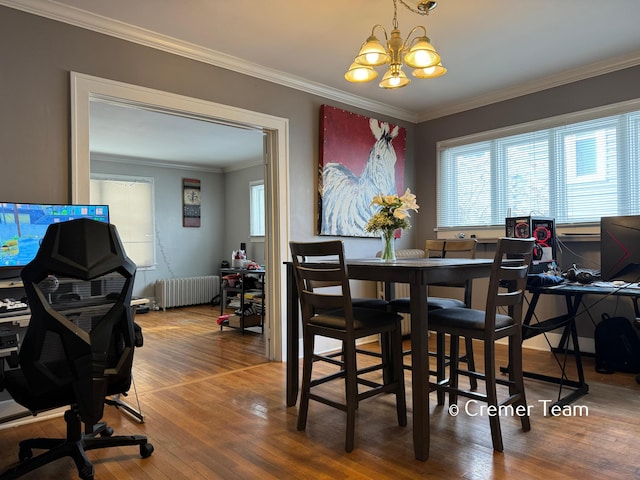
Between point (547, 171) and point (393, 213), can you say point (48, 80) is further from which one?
point (547, 171)

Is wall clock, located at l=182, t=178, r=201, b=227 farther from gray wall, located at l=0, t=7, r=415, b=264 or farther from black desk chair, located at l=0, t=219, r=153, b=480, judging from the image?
black desk chair, located at l=0, t=219, r=153, b=480

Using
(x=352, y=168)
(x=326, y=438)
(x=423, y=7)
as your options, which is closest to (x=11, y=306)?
(x=326, y=438)

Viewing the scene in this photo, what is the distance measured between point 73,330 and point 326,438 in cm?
134

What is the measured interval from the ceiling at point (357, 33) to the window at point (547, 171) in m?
0.45

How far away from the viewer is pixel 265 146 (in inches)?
159

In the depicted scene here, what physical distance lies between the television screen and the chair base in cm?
100

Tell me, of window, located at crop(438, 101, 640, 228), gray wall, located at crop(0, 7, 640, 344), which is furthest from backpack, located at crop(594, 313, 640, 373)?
gray wall, located at crop(0, 7, 640, 344)

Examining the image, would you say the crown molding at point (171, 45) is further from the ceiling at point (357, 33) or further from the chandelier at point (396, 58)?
the chandelier at point (396, 58)

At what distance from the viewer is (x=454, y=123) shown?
4.94 meters

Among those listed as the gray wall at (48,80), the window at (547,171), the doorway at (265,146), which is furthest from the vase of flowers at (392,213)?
the window at (547,171)

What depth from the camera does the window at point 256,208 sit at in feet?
25.1

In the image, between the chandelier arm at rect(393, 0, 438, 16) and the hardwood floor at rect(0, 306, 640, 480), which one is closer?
the hardwood floor at rect(0, 306, 640, 480)

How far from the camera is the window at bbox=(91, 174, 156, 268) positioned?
702cm

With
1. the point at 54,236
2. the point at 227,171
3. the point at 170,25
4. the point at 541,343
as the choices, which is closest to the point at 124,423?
the point at 54,236
